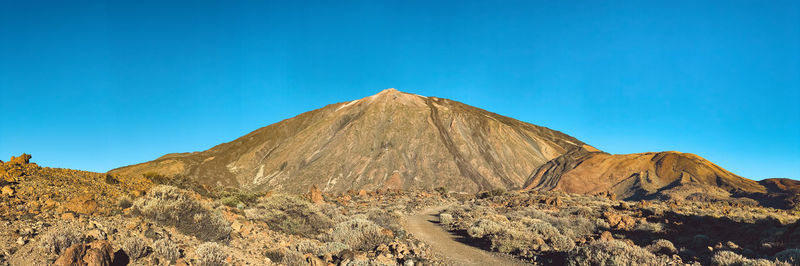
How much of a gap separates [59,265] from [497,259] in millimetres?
9472

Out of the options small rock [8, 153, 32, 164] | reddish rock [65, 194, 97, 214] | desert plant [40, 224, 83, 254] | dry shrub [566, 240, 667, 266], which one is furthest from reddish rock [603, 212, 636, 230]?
small rock [8, 153, 32, 164]

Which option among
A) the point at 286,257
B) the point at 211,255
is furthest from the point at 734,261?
the point at 211,255

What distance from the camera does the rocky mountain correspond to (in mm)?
57500

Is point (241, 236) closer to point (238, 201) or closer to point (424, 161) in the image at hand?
point (238, 201)

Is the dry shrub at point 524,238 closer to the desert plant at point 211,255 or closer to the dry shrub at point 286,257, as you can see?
the dry shrub at point 286,257

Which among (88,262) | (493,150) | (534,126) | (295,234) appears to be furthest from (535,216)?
(534,126)

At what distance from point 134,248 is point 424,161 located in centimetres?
5840

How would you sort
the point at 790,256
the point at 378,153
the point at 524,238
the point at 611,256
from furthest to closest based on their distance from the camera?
the point at 378,153
the point at 524,238
the point at 611,256
the point at 790,256

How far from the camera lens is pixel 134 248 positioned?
6543 millimetres

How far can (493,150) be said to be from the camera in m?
70.5

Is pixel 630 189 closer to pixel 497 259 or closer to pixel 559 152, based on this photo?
pixel 559 152

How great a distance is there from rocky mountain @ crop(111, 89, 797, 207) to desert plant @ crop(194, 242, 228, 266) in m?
49.9

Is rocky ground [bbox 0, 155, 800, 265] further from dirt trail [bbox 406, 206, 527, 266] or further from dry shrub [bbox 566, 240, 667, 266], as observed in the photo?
dirt trail [bbox 406, 206, 527, 266]

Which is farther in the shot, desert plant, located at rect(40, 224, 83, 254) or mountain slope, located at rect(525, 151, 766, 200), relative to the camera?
mountain slope, located at rect(525, 151, 766, 200)
